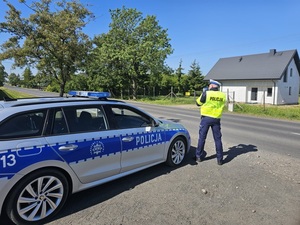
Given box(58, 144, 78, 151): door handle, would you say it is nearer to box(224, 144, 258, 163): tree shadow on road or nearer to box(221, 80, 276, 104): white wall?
box(224, 144, 258, 163): tree shadow on road

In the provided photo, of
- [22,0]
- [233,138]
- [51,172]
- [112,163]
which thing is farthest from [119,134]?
[22,0]

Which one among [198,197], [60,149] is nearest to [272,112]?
[198,197]

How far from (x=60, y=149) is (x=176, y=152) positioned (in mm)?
2683

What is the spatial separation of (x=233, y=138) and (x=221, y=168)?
3.68 metres

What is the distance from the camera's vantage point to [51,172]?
3.17 m

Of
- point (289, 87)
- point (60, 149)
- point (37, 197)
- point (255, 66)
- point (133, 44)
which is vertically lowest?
point (37, 197)

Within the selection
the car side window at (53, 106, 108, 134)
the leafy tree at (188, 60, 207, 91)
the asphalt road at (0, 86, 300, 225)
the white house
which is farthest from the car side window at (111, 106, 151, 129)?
the leafy tree at (188, 60, 207, 91)

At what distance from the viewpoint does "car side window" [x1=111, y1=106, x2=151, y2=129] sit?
4.22 metres

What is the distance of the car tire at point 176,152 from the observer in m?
5.09

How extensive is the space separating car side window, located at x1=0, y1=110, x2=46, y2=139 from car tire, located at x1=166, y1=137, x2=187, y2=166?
265 cm

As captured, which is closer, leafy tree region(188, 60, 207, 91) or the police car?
the police car

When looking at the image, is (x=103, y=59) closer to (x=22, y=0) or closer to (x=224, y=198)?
(x=22, y=0)

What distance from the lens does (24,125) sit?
10.2ft

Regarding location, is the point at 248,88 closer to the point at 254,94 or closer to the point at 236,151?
the point at 254,94
